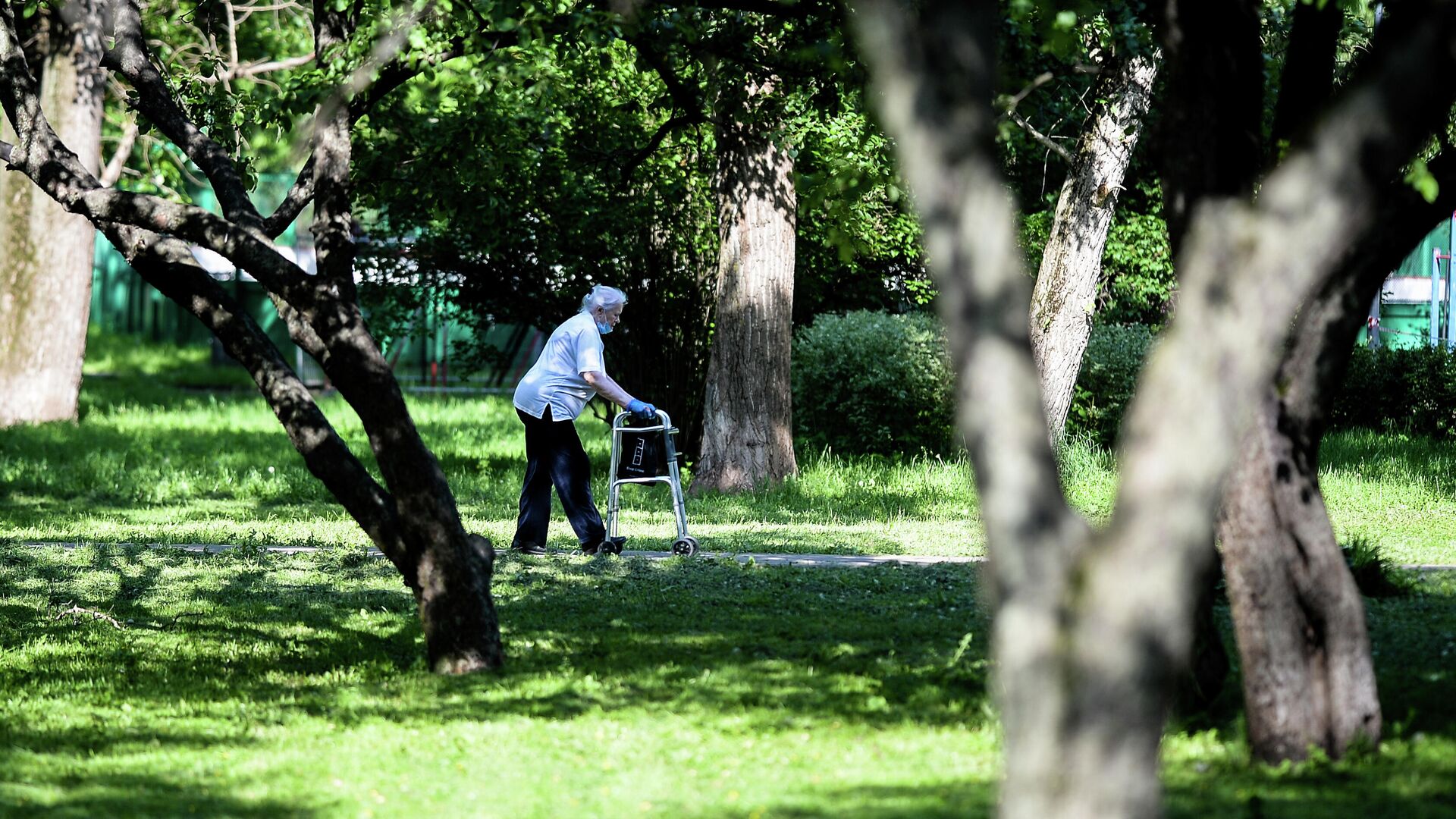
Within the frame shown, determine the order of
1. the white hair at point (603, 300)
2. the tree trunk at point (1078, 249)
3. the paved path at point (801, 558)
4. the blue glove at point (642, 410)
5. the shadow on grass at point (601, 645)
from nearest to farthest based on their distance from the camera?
1. the shadow on grass at point (601, 645)
2. the paved path at point (801, 558)
3. the blue glove at point (642, 410)
4. the white hair at point (603, 300)
5. the tree trunk at point (1078, 249)

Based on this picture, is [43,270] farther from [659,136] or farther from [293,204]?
[293,204]

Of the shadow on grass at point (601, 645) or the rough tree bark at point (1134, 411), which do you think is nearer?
the rough tree bark at point (1134, 411)

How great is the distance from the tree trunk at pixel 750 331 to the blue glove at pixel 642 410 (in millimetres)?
4222

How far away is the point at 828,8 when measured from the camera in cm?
862

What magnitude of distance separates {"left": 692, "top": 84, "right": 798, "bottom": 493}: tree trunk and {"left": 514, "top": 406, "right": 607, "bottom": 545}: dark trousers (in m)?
4.30

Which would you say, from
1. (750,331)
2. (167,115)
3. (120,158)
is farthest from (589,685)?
(120,158)

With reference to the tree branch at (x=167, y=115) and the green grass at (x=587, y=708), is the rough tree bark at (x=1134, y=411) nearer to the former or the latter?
the green grass at (x=587, y=708)

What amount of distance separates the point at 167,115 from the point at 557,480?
400 cm

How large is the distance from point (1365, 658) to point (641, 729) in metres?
2.57

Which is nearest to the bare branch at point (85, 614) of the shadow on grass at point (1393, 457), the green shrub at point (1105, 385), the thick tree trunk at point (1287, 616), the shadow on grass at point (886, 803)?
the shadow on grass at point (886, 803)

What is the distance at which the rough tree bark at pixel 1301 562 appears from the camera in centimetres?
521

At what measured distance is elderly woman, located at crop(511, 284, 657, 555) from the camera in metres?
10.9

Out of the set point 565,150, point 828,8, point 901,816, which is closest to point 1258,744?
point 901,816

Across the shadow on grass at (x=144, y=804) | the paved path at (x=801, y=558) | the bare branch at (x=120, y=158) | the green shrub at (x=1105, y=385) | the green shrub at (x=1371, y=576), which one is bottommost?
the shadow on grass at (x=144, y=804)
